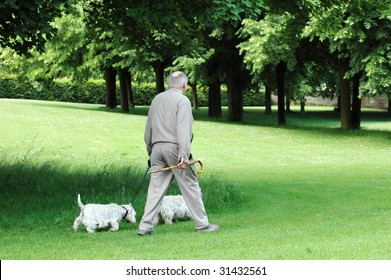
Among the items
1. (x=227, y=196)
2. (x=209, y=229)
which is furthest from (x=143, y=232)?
(x=227, y=196)

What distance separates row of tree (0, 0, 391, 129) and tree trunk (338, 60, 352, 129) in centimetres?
5

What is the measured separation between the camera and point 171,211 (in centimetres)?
1232

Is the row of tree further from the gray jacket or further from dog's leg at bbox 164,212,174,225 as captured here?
dog's leg at bbox 164,212,174,225

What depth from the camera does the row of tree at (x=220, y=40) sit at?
1577 centimetres

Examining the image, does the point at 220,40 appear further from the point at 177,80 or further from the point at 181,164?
the point at 181,164

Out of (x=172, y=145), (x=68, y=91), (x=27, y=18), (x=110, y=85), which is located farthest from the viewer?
(x=68, y=91)

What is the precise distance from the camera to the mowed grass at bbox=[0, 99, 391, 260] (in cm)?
904

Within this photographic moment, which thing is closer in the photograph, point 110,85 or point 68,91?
point 110,85

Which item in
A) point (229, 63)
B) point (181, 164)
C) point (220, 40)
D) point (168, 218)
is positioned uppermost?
point (220, 40)

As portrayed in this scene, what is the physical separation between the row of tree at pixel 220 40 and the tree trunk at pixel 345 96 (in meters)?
0.05

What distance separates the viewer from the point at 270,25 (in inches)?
1407

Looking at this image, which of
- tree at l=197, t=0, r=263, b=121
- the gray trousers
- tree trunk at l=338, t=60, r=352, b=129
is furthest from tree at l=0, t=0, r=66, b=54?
tree trunk at l=338, t=60, r=352, b=129

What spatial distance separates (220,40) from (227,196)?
28468 millimetres

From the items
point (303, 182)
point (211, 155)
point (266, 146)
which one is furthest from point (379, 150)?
point (303, 182)
